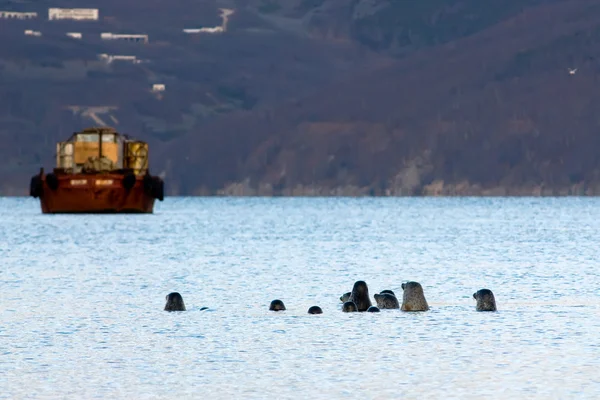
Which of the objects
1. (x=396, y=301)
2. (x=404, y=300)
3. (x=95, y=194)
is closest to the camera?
(x=404, y=300)

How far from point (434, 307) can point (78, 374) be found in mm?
15177

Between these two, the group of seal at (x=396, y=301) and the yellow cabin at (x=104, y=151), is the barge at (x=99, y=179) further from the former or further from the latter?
the group of seal at (x=396, y=301)

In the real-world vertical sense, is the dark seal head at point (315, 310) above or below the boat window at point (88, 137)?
below

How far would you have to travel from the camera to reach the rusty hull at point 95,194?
131125mm

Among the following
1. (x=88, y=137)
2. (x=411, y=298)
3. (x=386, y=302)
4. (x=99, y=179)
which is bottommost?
(x=386, y=302)

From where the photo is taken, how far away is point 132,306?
43406mm

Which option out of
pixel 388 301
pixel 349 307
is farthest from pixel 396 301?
pixel 349 307

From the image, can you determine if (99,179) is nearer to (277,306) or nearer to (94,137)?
(94,137)

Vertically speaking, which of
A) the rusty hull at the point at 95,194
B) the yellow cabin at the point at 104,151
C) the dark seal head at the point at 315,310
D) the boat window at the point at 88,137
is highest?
the boat window at the point at 88,137

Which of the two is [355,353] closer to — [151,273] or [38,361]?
[38,361]

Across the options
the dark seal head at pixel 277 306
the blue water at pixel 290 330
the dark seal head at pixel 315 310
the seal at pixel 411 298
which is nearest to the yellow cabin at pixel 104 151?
the blue water at pixel 290 330

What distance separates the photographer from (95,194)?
132500mm

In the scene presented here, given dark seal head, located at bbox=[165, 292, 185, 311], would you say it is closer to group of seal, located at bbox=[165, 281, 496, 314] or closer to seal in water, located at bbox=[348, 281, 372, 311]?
group of seal, located at bbox=[165, 281, 496, 314]

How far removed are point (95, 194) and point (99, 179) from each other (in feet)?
8.62
